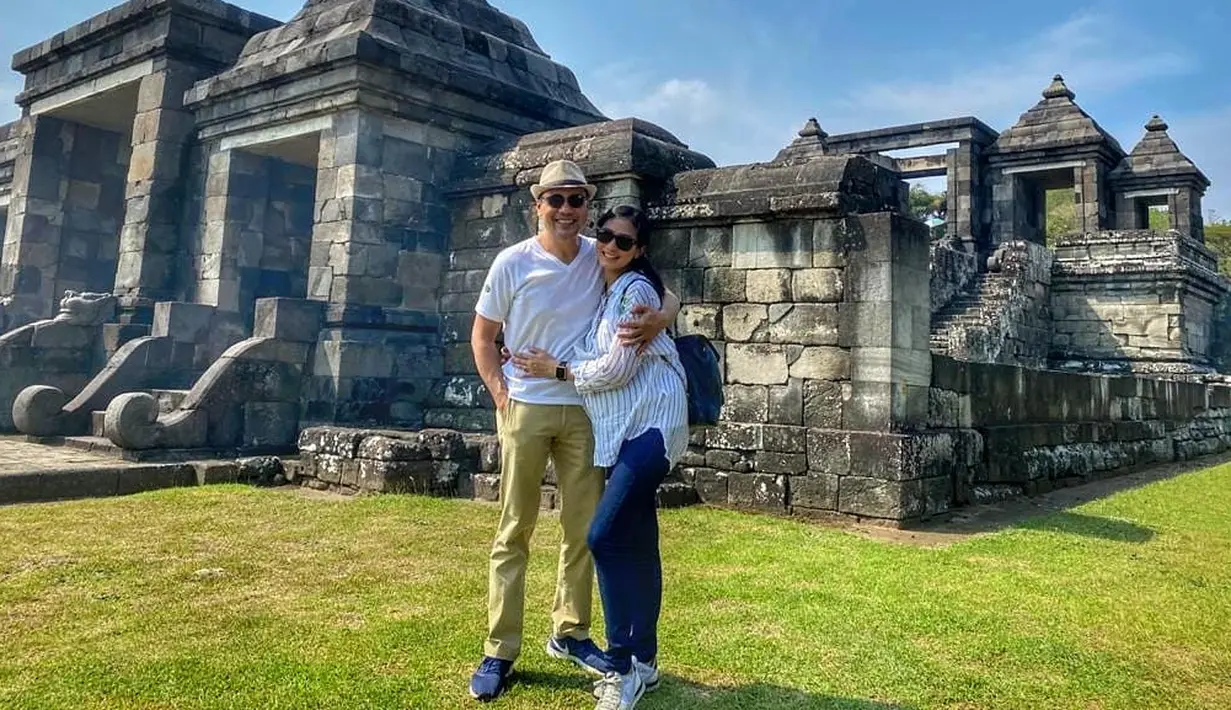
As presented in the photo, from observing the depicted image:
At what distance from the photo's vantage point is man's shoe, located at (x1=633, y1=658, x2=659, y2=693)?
281 cm

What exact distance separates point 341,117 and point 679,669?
304 inches

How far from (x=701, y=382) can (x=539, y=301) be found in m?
0.66

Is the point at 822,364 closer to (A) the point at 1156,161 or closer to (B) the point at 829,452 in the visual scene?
(B) the point at 829,452

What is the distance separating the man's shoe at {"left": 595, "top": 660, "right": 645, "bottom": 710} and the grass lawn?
115mm

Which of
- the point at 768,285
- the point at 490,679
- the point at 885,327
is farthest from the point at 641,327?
the point at 768,285

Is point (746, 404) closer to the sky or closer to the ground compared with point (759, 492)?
closer to the sky

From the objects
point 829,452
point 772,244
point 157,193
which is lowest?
point 829,452

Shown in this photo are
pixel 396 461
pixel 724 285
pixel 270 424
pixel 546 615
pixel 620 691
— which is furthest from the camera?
pixel 270 424

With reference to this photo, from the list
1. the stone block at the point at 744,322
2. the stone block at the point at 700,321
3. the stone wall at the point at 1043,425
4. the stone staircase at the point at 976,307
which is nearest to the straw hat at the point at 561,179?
the stone block at the point at 744,322

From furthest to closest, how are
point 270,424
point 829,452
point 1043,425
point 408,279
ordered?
Result: point 408,279, point 1043,425, point 270,424, point 829,452

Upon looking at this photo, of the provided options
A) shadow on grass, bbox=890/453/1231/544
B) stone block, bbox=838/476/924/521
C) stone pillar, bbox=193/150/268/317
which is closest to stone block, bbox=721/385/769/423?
stone block, bbox=838/476/924/521

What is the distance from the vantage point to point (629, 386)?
2896 mm

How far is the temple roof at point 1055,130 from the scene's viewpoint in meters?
21.6

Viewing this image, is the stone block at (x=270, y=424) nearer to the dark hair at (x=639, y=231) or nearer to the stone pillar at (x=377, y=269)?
the stone pillar at (x=377, y=269)
